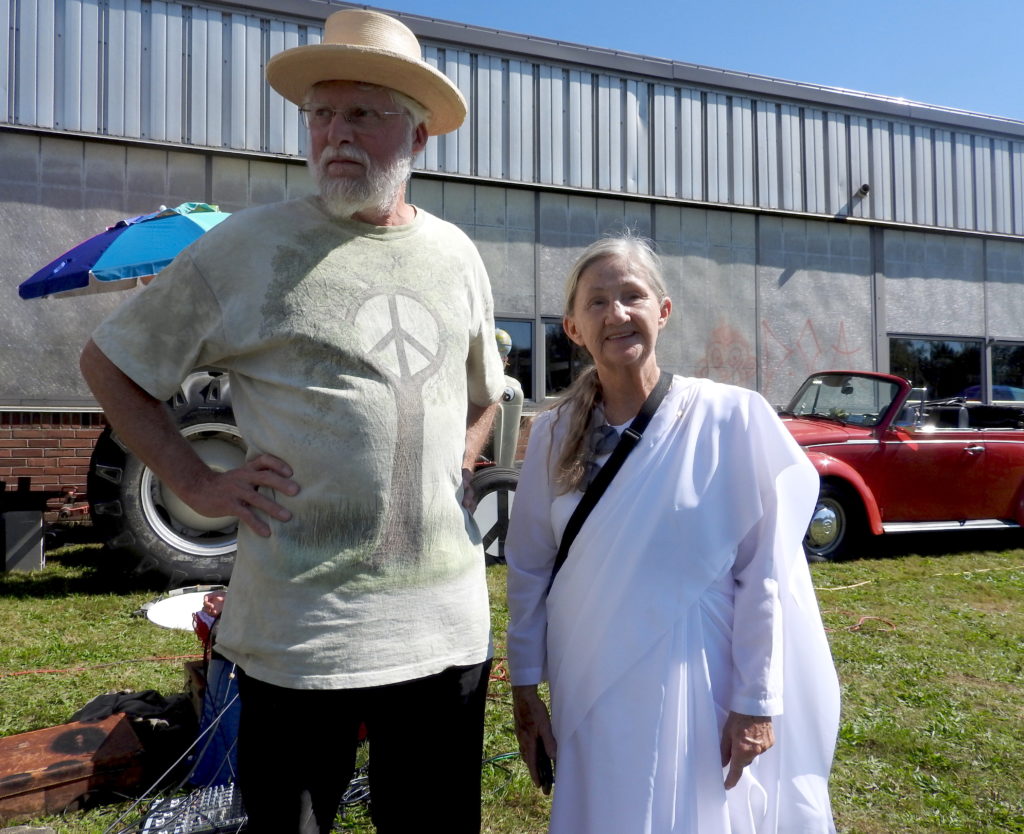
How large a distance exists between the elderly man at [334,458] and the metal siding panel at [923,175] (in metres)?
11.2

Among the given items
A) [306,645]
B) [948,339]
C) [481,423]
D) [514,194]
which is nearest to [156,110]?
[514,194]

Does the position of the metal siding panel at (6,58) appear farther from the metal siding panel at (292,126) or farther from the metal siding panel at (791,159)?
the metal siding panel at (791,159)

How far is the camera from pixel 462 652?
5.69 ft

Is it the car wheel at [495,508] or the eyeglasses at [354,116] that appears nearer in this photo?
the eyeglasses at [354,116]

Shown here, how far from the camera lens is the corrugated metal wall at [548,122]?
7.64 meters

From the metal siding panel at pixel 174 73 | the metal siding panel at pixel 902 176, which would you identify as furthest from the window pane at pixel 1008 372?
the metal siding panel at pixel 174 73

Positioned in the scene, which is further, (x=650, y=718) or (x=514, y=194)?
(x=514, y=194)

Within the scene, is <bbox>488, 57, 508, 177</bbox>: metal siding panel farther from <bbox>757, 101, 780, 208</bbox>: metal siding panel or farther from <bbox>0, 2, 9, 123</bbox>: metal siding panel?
<bbox>0, 2, 9, 123</bbox>: metal siding panel

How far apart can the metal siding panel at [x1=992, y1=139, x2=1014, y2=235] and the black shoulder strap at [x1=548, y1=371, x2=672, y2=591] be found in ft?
39.6

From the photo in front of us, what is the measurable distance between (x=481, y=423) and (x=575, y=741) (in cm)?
79

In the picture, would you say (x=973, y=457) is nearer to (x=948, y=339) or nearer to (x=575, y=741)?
(x=948, y=339)

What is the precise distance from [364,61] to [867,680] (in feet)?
12.0

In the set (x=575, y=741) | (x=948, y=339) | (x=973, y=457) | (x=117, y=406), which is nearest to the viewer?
(x=117, y=406)

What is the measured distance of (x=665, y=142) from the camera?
990 cm
